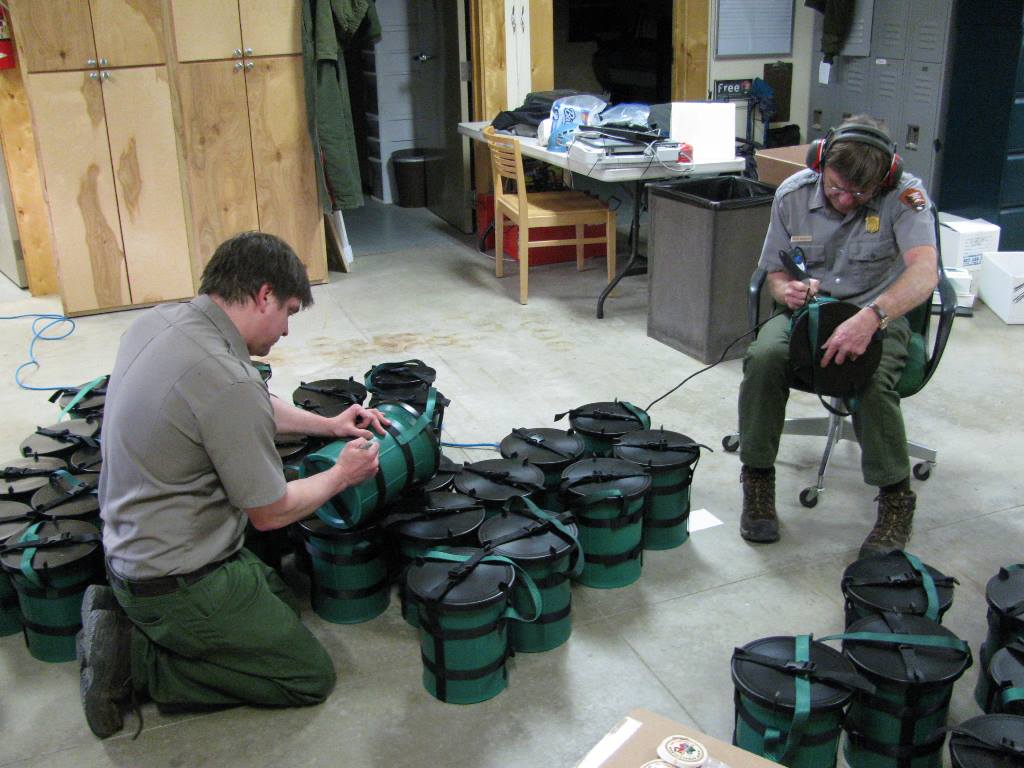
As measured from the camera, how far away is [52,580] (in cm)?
233

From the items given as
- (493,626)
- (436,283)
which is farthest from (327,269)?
(493,626)

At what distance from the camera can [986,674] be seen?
210 cm

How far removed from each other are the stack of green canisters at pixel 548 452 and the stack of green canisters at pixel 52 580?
1.12 metres

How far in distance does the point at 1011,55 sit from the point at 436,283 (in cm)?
333

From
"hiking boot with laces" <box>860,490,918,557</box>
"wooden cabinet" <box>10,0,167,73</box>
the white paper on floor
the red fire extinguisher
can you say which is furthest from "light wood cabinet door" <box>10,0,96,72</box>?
"hiking boot with laces" <box>860,490,918,557</box>

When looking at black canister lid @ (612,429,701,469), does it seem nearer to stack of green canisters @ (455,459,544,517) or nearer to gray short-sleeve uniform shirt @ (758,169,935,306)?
stack of green canisters @ (455,459,544,517)

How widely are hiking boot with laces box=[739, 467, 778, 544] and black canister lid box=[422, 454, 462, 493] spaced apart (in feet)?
2.75

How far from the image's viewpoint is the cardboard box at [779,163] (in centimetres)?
468

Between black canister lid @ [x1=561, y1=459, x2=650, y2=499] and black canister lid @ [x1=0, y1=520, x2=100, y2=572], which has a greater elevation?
black canister lid @ [x1=561, y1=459, x2=650, y2=499]

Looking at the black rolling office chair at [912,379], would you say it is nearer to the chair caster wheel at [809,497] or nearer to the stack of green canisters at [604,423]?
the chair caster wheel at [809,497]

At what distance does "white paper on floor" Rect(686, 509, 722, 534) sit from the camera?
2.97 metres

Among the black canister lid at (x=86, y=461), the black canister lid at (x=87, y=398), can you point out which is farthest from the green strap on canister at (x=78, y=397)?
the black canister lid at (x=86, y=461)

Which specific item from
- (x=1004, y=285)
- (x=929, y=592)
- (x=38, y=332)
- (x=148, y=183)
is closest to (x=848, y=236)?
(x=929, y=592)

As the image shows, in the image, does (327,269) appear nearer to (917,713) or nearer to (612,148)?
(612,148)
